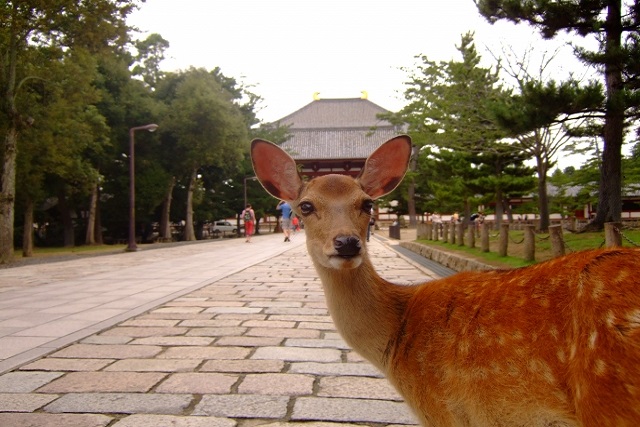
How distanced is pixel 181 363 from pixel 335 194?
84.4 inches

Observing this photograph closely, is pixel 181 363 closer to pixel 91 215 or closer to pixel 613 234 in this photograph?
pixel 613 234

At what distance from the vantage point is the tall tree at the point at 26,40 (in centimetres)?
1362

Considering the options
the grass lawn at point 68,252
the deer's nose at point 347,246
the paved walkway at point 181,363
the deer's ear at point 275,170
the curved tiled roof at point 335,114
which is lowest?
the grass lawn at point 68,252

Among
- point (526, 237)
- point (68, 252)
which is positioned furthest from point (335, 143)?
point (526, 237)

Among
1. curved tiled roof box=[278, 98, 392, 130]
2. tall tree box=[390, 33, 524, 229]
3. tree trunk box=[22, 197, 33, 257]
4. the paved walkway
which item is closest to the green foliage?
tall tree box=[390, 33, 524, 229]

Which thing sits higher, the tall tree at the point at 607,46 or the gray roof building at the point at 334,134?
the gray roof building at the point at 334,134

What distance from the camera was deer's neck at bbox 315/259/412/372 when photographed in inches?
92.9

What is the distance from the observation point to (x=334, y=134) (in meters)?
49.4

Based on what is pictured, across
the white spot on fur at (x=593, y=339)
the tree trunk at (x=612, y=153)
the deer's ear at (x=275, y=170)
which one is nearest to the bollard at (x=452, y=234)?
the tree trunk at (x=612, y=153)

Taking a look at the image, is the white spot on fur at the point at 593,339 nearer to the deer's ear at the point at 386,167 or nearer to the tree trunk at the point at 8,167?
the deer's ear at the point at 386,167

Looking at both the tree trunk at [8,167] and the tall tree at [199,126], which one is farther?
the tall tree at [199,126]

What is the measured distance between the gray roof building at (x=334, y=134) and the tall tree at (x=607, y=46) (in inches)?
1110

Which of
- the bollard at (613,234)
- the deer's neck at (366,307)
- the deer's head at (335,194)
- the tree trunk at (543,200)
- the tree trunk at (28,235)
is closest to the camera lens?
the deer's neck at (366,307)

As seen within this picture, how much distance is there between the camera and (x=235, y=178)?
37156 mm
